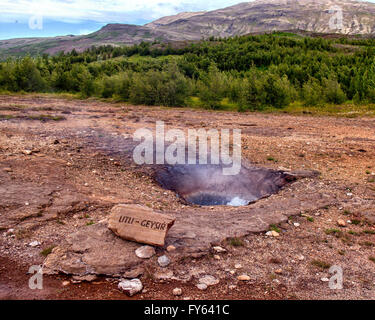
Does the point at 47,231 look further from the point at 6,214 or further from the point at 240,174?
the point at 240,174

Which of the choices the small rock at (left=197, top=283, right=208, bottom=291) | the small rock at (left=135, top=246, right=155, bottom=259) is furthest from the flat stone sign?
the small rock at (left=197, top=283, right=208, bottom=291)

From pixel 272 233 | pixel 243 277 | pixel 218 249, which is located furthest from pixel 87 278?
pixel 272 233

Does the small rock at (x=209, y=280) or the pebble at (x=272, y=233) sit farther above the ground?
the pebble at (x=272, y=233)

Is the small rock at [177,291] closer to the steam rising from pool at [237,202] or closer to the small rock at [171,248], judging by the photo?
the small rock at [171,248]

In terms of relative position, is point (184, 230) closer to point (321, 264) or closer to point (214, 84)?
point (321, 264)

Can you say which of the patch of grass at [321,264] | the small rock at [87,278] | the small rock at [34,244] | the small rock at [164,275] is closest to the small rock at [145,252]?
the small rock at [164,275]
